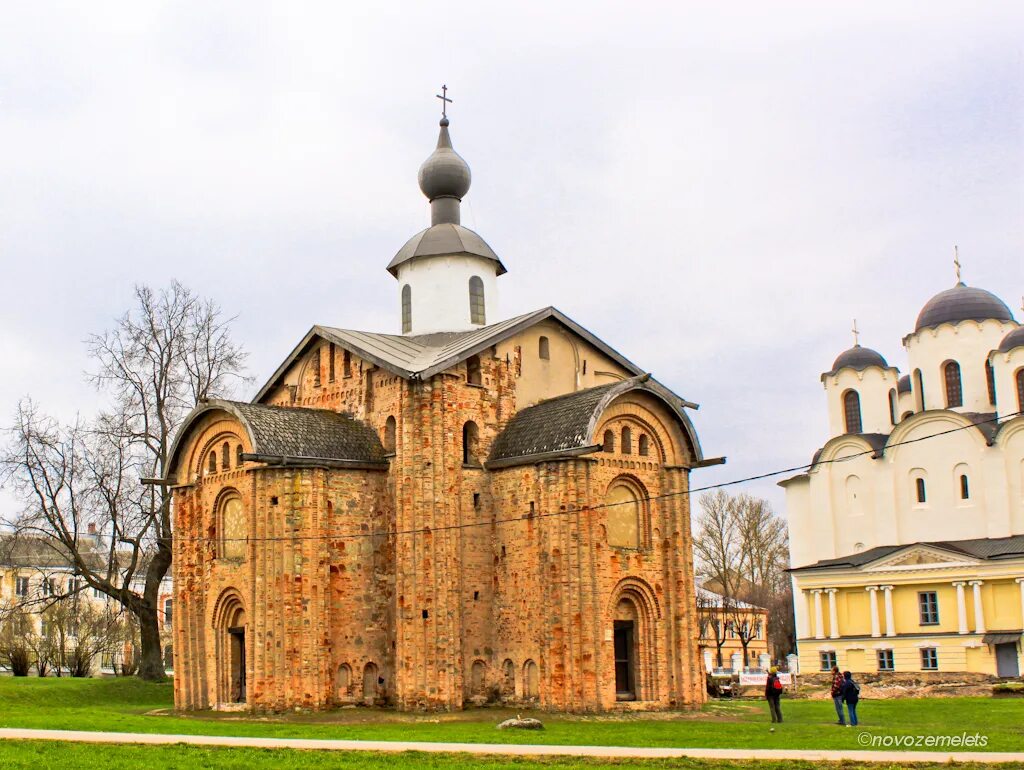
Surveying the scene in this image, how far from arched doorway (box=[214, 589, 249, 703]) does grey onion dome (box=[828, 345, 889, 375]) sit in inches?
1163

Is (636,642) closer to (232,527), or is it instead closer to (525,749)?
(232,527)

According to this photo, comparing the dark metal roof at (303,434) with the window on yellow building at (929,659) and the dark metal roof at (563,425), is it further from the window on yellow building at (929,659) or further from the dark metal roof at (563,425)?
the window on yellow building at (929,659)

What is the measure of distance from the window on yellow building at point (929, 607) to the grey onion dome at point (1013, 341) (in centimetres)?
941

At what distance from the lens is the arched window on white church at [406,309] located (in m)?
29.2

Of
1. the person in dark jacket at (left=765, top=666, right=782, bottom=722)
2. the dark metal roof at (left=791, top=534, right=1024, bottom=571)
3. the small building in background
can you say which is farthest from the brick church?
the small building in background

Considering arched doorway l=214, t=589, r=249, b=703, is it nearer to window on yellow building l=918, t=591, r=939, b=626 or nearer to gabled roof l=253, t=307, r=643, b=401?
gabled roof l=253, t=307, r=643, b=401

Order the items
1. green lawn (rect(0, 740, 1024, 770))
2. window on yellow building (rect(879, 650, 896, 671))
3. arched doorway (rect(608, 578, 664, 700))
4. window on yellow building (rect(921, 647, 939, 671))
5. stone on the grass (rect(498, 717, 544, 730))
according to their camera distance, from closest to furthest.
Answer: green lawn (rect(0, 740, 1024, 770)), stone on the grass (rect(498, 717, 544, 730)), arched doorway (rect(608, 578, 664, 700)), window on yellow building (rect(921, 647, 939, 671)), window on yellow building (rect(879, 650, 896, 671))

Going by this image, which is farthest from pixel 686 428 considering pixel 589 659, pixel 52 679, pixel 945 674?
pixel 52 679

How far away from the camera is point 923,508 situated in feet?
136

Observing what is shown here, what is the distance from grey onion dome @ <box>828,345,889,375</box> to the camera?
153ft

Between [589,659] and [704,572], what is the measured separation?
40112 millimetres

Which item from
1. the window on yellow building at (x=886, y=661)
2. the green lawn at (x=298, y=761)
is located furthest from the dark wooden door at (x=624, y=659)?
the window on yellow building at (x=886, y=661)

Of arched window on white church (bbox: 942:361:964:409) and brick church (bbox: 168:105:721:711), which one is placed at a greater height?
arched window on white church (bbox: 942:361:964:409)

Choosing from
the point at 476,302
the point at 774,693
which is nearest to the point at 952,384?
the point at 476,302
